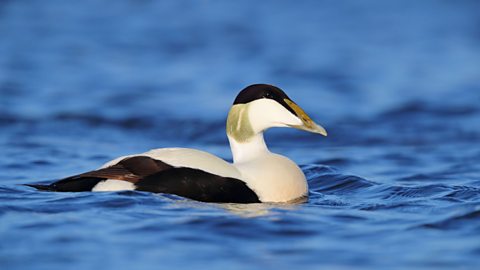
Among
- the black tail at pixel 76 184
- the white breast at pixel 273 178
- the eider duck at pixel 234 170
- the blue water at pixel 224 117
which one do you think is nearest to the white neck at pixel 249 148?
the eider duck at pixel 234 170

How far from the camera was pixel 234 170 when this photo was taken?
306 inches

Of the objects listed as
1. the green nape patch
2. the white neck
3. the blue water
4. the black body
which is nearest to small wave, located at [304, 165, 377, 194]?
the blue water

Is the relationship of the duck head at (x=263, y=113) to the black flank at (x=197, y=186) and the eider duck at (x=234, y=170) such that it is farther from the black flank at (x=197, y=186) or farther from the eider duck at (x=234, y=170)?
the black flank at (x=197, y=186)

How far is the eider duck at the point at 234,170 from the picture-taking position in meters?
7.62

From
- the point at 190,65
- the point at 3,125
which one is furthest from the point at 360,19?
the point at 3,125

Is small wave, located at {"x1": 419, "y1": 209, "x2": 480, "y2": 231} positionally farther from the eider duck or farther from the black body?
the black body

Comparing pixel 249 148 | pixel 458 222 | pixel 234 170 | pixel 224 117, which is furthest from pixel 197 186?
pixel 224 117

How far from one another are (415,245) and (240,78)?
11.0 m

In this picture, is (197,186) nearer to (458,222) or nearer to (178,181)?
(178,181)

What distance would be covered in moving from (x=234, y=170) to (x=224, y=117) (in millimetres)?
6699

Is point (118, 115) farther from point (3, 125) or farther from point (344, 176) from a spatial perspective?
point (344, 176)

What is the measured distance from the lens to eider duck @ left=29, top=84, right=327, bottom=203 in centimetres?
762

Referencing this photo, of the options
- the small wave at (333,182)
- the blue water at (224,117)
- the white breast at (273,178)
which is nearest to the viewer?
the blue water at (224,117)

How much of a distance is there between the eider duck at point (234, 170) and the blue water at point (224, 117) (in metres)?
0.11
